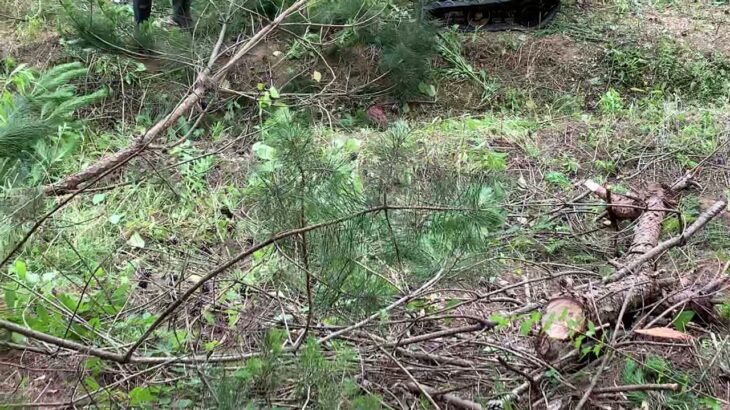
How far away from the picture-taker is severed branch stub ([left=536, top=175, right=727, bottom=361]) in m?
2.06

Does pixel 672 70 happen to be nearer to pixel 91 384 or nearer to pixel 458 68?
pixel 458 68

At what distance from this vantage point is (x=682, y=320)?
2.28 metres

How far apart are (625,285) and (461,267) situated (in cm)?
86

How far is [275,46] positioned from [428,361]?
3614mm

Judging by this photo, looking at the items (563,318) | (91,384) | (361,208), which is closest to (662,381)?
(563,318)

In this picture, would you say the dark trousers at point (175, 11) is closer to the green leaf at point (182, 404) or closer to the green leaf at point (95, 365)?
the green leaf at point (95, 365)

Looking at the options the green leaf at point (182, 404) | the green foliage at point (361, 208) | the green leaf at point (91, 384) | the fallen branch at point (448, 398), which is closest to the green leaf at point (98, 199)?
the green leaf at point (91, 384)

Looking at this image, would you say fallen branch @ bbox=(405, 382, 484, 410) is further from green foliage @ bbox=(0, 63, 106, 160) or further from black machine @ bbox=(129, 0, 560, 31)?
black machine @ bbox=(129, 0, 560, 31)

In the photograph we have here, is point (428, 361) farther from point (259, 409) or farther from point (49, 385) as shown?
point (49, 385)

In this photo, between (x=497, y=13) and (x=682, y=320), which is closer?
(x=682, y=320)

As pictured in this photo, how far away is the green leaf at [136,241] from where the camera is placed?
3.07 metres

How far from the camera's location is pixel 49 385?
2.17 m

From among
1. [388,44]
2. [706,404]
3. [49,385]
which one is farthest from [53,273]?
[388,44]

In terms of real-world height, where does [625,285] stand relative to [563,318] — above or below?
below
